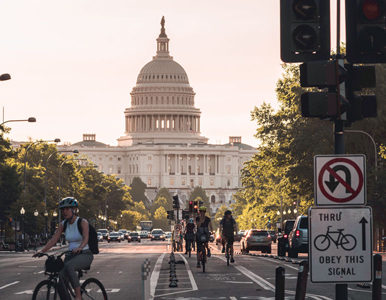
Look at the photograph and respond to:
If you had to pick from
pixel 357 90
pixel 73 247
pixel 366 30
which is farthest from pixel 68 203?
pixel 366 30

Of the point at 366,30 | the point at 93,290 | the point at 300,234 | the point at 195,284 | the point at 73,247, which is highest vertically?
the point at 366,30

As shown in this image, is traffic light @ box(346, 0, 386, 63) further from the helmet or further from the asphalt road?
the asphalt road

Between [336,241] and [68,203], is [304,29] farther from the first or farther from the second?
[68,203]

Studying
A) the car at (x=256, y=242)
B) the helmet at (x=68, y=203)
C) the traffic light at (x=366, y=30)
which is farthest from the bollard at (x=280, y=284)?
the car at (x=256, y=242)

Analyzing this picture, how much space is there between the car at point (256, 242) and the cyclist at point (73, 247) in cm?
4203

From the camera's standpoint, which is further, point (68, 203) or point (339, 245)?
point (68, 203)

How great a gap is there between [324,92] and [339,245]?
1.84 meters

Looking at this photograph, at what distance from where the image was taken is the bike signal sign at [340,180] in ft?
38.9

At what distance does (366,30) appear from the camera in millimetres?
12281

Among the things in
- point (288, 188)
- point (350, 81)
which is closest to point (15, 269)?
point (350, 81)

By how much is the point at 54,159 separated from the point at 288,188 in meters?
48.4

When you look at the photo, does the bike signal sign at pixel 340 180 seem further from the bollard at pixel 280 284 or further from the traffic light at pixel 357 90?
the bollard at pixel 280 284

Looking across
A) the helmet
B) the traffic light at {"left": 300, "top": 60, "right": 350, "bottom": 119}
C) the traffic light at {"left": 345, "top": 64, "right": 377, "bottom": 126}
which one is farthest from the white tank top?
the traffic light at {"left": 345, "top": 64, "right": 377, "bottom": 126}

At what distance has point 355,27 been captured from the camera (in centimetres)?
1234
